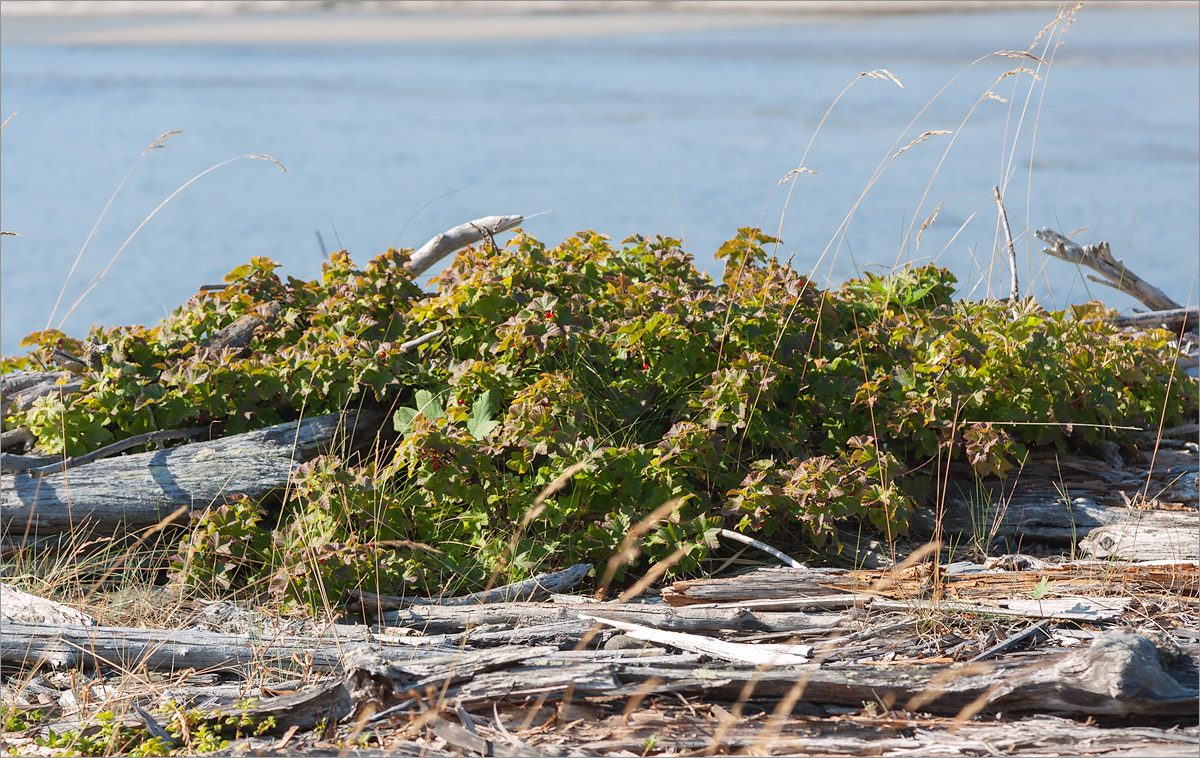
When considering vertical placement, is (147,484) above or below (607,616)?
above

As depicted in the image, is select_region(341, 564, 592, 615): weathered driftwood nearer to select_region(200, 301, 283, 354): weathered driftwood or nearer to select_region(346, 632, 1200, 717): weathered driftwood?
select_region(346, 632, 1200, 717): weathered driftwood

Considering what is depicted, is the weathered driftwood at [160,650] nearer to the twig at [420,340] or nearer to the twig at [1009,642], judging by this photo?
the twig at [420,340]

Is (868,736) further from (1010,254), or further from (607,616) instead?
(1010,254)

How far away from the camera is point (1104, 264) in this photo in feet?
18.9

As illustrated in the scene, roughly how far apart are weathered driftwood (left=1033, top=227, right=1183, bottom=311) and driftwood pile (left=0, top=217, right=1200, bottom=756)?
179 centimetres

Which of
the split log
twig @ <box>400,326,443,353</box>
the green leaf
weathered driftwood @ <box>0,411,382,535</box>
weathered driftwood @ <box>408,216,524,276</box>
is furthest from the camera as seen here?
weathered driftwood @ <box>408,216,524,276</box>

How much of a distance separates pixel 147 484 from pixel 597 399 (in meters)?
1.84

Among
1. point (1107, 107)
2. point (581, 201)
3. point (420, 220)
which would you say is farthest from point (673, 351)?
point (1107, 107)

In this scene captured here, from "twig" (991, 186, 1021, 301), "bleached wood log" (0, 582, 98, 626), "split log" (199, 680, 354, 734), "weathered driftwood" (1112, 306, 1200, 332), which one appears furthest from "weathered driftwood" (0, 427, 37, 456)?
"weathered driftwood" (1112, 306, 1200, 332)

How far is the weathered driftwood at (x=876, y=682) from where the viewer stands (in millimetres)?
2479

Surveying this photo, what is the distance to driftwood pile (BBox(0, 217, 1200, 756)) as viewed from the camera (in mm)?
2482

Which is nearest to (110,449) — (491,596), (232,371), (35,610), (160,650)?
(232,371)

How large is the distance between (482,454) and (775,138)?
10395mm

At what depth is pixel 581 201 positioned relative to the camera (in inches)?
412
